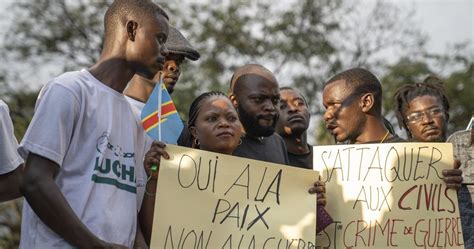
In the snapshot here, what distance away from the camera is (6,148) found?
183 inches

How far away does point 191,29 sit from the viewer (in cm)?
2223

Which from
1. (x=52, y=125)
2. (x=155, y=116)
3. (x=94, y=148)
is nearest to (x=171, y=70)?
(x=155, y=116)

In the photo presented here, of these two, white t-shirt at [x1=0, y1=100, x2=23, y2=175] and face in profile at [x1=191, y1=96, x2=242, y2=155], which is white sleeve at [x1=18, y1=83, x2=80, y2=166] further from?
face in profile at [x1=191, y1=96, x2=242, y2=155]

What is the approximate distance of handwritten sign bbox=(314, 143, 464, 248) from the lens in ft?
15.5

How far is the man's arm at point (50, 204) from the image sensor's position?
3738 mm

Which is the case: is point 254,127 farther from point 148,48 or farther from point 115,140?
point 115,140

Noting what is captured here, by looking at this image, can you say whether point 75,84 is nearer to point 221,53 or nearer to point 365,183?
point 365,183

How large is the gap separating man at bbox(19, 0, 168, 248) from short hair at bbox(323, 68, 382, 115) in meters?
1.59

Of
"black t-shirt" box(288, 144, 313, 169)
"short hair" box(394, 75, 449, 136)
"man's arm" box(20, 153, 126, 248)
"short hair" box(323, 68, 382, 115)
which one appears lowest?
"man's arm" box(20, 153, 126, 248)

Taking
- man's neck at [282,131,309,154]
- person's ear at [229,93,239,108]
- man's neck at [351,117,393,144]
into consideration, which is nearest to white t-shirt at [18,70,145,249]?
person's ear at [229,93,239,108]

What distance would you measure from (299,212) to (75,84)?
138cm

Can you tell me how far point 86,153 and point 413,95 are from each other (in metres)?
3.01

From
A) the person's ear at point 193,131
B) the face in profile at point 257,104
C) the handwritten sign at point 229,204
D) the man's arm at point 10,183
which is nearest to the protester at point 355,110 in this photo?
the face in profile at point 257,104

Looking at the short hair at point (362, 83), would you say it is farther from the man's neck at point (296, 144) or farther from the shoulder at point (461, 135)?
the man's neck at point (296, 144)
